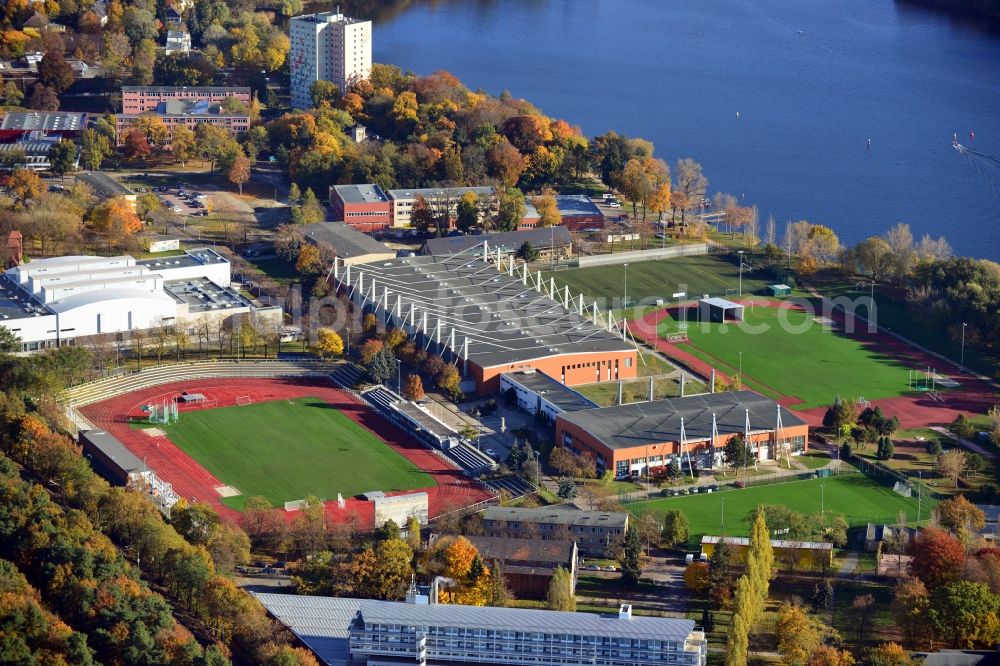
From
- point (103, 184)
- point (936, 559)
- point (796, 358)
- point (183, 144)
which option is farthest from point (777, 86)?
point (936, 559)

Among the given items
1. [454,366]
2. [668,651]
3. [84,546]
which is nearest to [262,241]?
[454,366]

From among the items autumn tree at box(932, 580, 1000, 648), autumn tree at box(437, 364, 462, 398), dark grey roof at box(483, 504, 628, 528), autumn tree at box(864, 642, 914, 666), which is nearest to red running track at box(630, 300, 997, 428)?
autumn tree at box(437, 364, 462, 398)

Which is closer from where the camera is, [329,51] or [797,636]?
[797,636]

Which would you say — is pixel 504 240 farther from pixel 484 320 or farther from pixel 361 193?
pixel 484 320

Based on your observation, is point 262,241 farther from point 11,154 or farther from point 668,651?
point 668,651

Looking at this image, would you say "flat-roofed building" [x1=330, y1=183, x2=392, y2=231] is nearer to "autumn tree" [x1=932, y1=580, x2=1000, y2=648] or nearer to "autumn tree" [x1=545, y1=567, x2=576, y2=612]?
"autumn tree" [x1=545, y1=567, x2=576, y2=612]

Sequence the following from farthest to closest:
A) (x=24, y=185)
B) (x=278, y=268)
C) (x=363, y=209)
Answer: (x=363, y=209) < (x=24, y=185) < (x=278, y=268)
